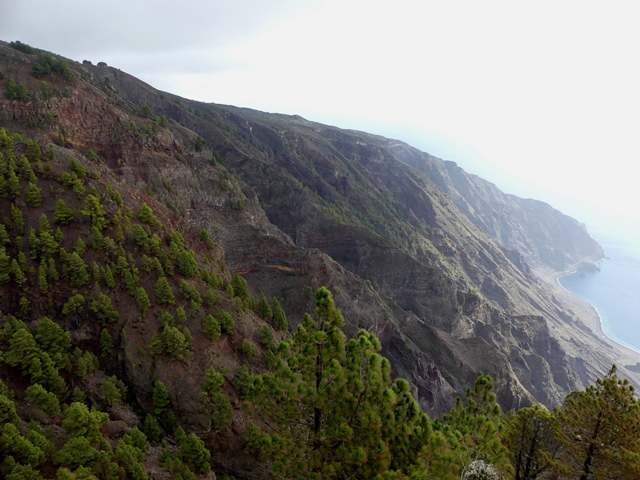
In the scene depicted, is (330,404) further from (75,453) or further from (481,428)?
(75,453)

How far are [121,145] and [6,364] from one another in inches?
1565

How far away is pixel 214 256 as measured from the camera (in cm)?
4472

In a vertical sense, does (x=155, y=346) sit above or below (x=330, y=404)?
below

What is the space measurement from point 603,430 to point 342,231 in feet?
259

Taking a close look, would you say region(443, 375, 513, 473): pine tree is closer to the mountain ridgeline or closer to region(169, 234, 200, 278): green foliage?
the mountain ridgeline

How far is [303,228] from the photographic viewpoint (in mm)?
93312

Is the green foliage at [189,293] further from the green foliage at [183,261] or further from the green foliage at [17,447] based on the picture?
the green foliage at [17,447]

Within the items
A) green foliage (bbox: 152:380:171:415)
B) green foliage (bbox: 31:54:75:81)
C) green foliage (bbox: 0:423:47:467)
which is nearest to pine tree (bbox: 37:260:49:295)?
green foliage (bbox: 152:380:171:415)

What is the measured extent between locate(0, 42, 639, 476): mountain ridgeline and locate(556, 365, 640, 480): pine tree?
9760mm

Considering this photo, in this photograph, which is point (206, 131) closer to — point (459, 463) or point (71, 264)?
point (71, 264)

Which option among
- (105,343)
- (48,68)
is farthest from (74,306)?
(48,68)

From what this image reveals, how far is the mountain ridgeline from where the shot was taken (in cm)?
3094

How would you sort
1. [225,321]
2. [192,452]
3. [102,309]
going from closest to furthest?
[192,452] < [102,309] < [225,321]

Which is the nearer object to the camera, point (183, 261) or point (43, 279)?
point (43, 279)
